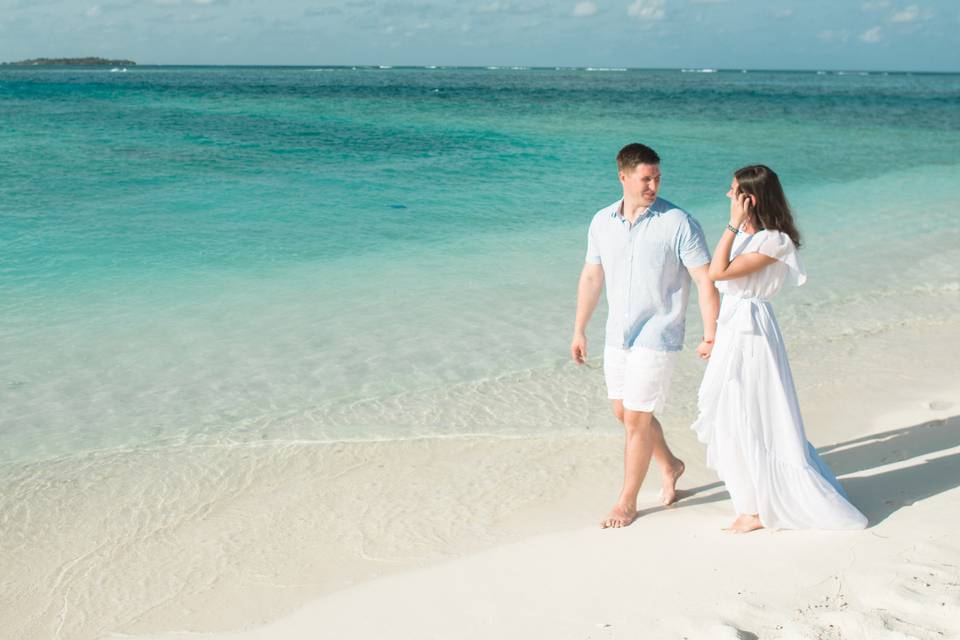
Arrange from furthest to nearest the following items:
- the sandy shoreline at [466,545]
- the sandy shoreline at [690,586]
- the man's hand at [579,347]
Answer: the man's hand at [579,347] < the sandy shoreline at [466,545] < the sandy shoreline at [690,586]

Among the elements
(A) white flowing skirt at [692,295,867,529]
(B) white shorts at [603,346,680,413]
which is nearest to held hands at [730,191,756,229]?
(A) white flowing skirt at [692,295,867,529]

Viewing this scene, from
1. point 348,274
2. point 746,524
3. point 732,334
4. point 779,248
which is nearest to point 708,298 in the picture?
point 732,334

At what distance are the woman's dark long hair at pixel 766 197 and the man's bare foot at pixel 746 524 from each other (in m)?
1.20

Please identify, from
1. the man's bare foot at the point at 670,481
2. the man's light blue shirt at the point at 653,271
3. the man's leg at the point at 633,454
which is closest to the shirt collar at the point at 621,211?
the man's light blue shirt at the point at 653,271

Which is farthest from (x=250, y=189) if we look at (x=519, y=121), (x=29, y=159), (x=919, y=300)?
(x=519, y=121)

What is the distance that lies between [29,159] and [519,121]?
55.6 feet

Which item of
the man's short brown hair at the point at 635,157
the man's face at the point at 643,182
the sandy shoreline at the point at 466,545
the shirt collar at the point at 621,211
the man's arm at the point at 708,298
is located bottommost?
the sandy shoreline at the point at 466,545

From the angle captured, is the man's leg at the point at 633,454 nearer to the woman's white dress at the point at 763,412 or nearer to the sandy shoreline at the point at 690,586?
the sandy shoreline at the point at 690,586

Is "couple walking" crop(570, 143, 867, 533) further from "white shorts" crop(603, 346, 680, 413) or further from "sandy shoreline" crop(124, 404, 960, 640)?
"sandy shoreline" crop(124, 404, 960, 640)

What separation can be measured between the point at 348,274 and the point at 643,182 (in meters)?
6.67

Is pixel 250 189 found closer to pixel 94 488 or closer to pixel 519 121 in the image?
pixel 94 488

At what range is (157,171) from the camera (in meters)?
17.3

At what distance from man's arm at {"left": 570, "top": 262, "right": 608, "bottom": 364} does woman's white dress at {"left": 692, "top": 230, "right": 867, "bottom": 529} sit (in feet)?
2.17

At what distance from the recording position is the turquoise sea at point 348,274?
643 cm
